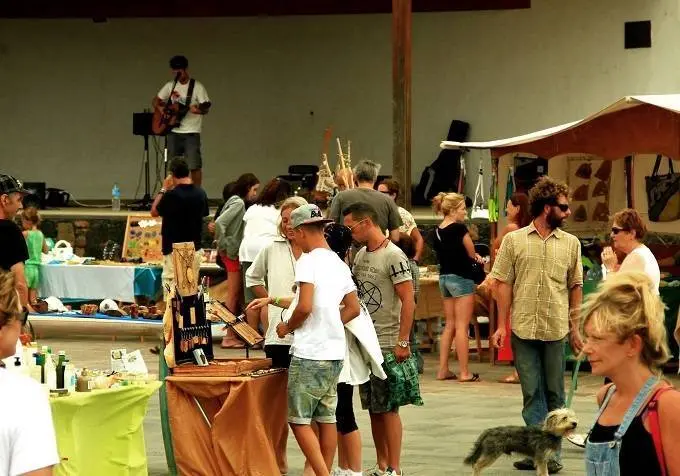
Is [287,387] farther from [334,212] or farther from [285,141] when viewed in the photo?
[285,141]

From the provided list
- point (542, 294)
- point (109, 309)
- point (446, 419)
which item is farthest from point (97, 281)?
point (542, 294)

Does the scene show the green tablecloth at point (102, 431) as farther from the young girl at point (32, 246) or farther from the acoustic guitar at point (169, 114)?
the acoustic guitar at point (169, 114)

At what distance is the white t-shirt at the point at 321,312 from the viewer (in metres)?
7.38

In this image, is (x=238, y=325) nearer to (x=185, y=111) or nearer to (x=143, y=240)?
(x=143, y=240)

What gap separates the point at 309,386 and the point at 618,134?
20.2 ft

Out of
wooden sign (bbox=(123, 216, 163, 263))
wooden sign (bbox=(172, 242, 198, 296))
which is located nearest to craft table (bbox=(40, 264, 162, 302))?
wooden sign (bbox=(123, 216, 163, 263))

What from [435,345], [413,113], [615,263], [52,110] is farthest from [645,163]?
[52,110]

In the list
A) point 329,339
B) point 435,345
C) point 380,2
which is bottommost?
point 435,345

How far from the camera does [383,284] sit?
8.09 meters

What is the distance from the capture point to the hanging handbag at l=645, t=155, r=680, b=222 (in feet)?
44.9

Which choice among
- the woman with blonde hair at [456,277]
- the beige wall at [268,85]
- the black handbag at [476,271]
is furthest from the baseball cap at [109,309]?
the beige wall at [268,85]

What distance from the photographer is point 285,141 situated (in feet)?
68.5

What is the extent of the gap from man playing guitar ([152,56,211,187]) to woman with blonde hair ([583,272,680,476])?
14687 mm

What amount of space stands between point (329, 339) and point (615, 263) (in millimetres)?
3390
